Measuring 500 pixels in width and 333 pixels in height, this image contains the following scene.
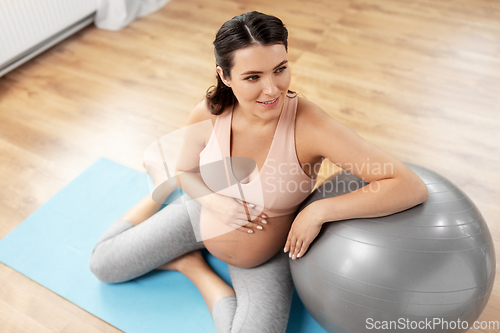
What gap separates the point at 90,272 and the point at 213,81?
1410 mm

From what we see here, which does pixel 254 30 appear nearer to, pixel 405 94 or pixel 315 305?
pixel 315 305

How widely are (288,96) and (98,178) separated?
1.22 meters

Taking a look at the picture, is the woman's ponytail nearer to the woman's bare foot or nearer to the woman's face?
the woman's face

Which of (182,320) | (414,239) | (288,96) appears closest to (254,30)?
(288,96)

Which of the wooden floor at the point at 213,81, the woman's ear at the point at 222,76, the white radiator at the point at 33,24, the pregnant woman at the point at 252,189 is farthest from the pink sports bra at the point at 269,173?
the white radiator at the point at 33,24

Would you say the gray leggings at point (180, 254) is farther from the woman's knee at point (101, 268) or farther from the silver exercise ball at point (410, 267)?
the silver exercise ball at point (410, 267)

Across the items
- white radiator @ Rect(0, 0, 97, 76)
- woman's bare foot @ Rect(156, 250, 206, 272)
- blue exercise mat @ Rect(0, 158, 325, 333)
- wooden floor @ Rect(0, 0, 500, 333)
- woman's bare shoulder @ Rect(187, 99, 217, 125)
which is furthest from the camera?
white radiator @ Rect(0, 0, 97, 76)

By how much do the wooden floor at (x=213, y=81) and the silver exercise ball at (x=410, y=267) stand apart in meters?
0.57

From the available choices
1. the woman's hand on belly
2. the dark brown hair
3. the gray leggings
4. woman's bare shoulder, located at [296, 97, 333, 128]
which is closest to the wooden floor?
the gray leggings

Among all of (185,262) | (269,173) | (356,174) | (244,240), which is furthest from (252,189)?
(185,262)

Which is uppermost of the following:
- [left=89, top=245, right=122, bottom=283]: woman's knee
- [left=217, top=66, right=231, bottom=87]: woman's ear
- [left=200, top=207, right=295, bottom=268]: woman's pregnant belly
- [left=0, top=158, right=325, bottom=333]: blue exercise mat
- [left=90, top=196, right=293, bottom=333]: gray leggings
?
[left=217, top=66, right=231, bottom=87]: woman's ear

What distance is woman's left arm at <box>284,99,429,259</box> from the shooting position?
3.50ft

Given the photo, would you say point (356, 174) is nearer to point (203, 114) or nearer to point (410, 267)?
point (410, 267)

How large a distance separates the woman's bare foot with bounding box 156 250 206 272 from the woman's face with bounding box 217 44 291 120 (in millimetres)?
744
